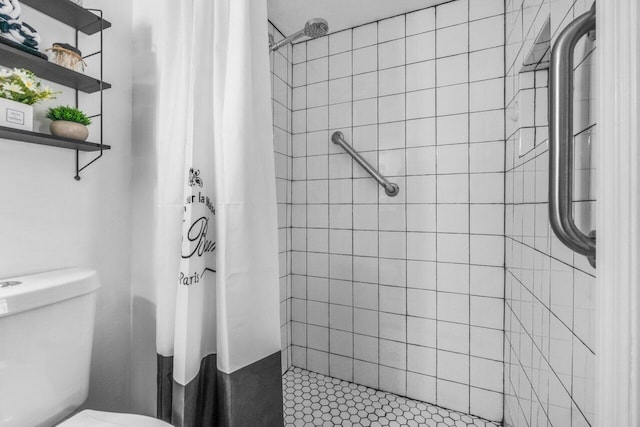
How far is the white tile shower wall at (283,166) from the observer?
1.63m

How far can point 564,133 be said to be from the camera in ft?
1.51

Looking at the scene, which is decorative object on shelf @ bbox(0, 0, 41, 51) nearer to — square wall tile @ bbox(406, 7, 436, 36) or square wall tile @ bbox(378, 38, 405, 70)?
square wall tile @ bbox(378, 38, 405, 70)

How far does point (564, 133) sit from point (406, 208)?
1.04 m

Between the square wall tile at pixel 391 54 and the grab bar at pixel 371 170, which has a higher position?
the square wall tile at pixel 391 54

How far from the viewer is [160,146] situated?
37.2 inches

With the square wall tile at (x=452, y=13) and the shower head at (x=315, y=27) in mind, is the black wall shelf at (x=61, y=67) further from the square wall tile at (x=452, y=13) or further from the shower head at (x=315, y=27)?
the square wall tile at (x=452, y=13)

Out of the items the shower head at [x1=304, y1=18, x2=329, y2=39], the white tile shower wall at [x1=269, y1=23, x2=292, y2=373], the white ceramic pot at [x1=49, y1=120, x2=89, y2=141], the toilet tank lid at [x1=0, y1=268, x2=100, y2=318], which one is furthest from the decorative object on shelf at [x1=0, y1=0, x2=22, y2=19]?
the white tile shower wall at [x1=269, y1=23, x2=292, y2=373]

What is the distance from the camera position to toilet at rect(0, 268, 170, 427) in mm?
665

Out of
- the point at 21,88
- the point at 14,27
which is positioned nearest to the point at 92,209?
the point at 21,88

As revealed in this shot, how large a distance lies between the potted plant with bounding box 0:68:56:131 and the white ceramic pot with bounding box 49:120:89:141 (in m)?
0.05

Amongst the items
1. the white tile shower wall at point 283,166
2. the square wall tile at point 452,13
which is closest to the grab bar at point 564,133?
the square wall tile at point 452,13

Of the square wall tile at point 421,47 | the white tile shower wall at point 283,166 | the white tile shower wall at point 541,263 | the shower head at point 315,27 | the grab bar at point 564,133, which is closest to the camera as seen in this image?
the grab bar at point 564,133

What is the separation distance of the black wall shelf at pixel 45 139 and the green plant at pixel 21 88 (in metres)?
0.08

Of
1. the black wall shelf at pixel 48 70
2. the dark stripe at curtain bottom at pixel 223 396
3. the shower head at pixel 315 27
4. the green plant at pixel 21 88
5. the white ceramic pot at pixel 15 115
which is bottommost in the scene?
the dark stripe at curtain bottom at pixel 223 396
